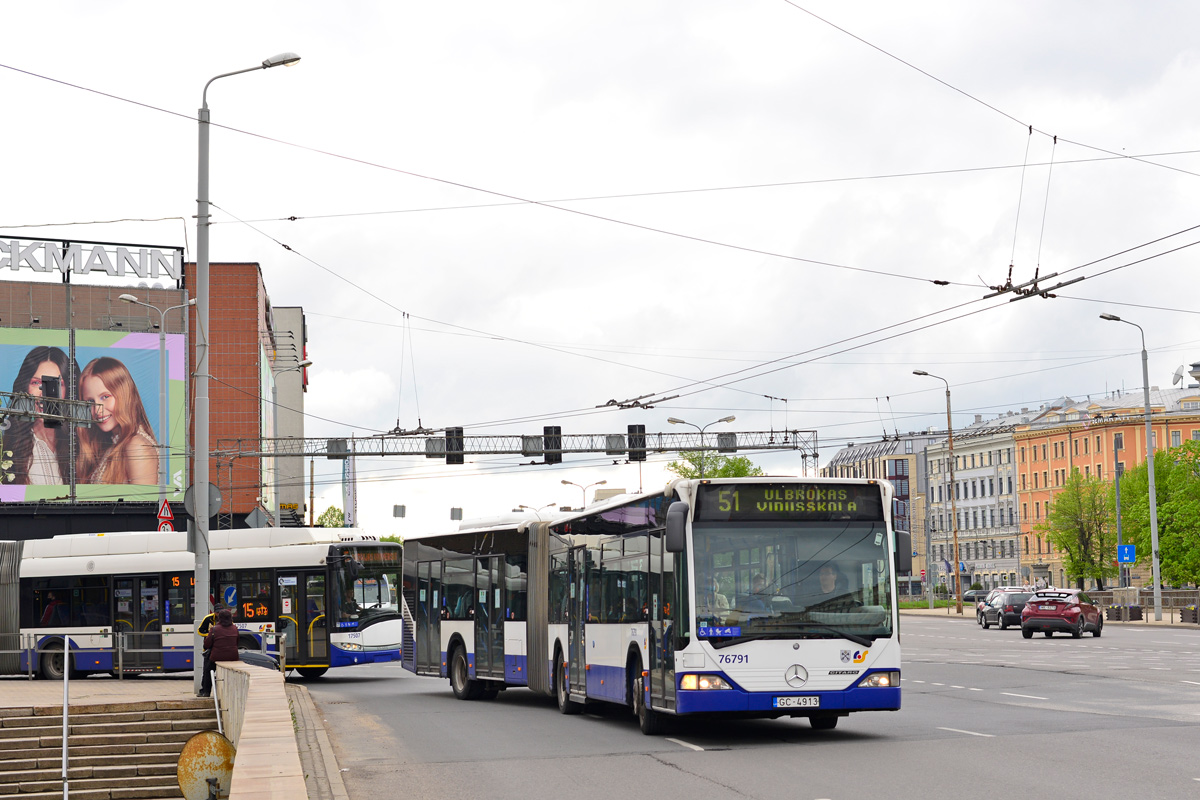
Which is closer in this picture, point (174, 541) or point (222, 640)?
point (222, 640)

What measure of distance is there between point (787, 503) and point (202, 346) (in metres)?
10.9

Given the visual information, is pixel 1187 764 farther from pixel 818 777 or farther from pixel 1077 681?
pixel 1077 681

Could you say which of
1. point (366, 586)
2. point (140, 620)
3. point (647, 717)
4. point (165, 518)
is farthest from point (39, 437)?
point (647, 717)

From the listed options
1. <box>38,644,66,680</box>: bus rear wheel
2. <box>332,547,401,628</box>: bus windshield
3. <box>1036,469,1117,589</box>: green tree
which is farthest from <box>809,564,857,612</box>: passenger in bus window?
<box>1036,469,1117,589</box>: green tree

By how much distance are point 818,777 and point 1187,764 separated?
10.5ft

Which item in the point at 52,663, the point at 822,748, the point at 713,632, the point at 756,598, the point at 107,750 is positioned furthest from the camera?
the point at 52,663

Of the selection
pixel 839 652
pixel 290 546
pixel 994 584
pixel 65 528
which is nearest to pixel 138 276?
pixel 65 528

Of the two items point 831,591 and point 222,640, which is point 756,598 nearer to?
point 831,591

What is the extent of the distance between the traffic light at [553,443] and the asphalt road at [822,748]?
1875cm

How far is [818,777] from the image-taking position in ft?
41.1

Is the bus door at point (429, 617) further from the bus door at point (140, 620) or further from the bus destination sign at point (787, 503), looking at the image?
the bus destination sign at point (787, 503)

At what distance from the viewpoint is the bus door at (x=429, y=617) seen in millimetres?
26578

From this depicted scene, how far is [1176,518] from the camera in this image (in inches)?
3201

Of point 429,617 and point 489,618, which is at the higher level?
point 489,618
